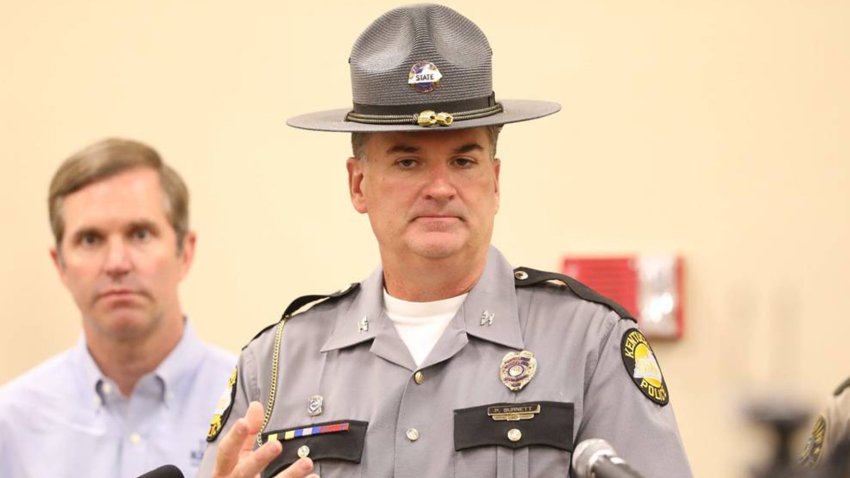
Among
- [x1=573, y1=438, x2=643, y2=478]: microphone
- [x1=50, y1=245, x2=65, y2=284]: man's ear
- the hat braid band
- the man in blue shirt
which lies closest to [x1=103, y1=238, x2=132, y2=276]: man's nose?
the man in blue shirt

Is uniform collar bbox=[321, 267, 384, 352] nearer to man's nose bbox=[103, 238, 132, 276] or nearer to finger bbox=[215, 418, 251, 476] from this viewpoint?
finger bbox=[215, 418, 251, 476]

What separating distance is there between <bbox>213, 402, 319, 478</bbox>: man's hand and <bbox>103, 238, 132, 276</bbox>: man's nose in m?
1.23

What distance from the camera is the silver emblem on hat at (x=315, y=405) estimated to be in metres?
1.89

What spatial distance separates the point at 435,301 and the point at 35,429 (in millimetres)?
1382

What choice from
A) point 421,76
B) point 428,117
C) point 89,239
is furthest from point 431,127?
point 89,239

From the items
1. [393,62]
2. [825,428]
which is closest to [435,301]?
[393,62]

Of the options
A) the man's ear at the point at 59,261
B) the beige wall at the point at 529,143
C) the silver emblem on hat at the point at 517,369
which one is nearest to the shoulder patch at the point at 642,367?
the silver emblem on hat at the point at 517,369

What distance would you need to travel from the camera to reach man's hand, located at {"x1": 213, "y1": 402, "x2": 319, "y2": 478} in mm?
1664

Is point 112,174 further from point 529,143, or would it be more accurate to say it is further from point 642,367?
point 642,367

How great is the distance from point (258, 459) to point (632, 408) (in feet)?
1.61

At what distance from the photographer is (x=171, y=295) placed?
9.84ft

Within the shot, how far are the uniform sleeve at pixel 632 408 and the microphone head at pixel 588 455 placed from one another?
48 centimetres

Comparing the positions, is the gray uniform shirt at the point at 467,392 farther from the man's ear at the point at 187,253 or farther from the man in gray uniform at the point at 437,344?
the man's ear at the point at 187,253

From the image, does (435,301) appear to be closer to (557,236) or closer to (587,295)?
(587,295)
